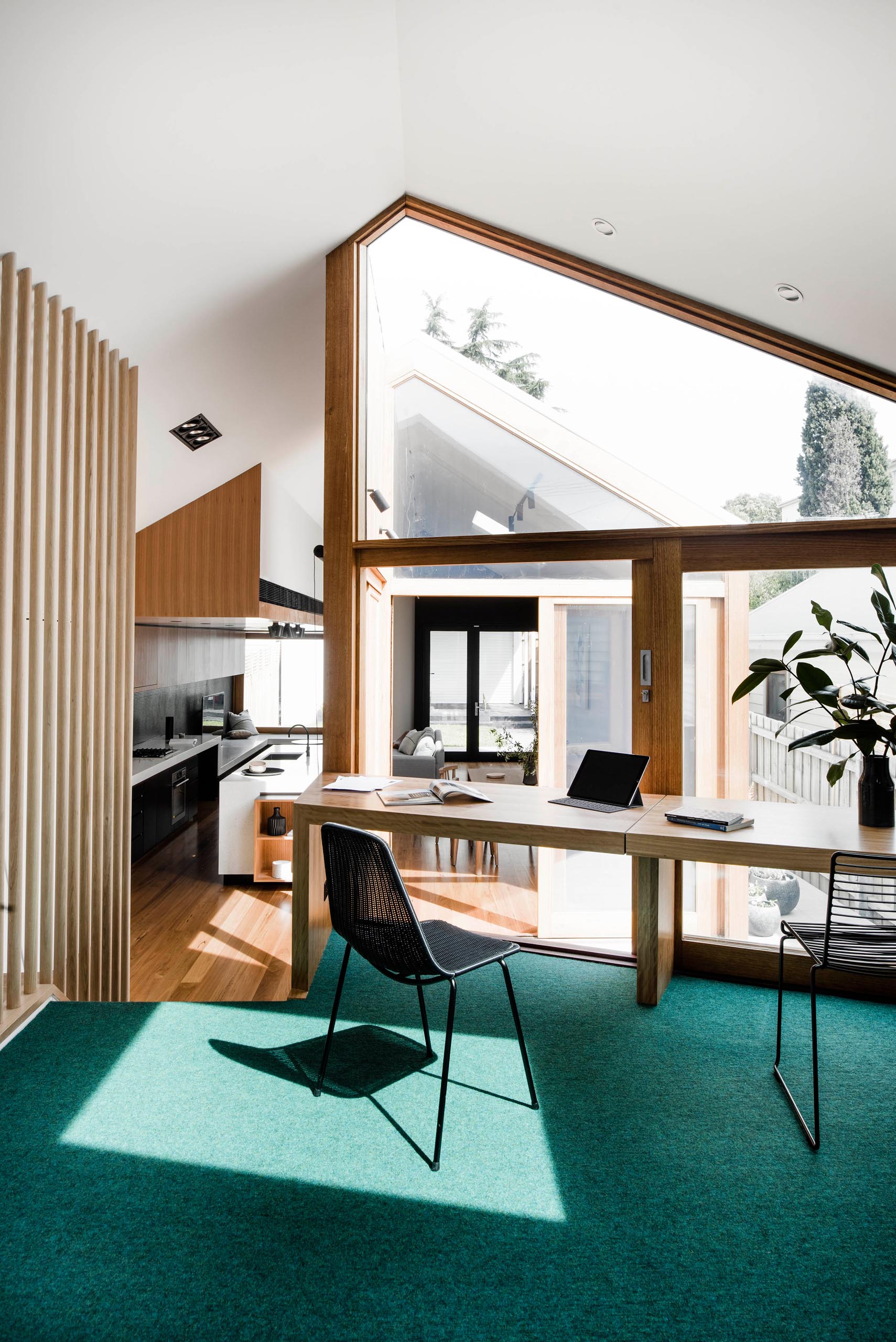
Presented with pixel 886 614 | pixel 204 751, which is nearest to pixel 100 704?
pixel 886 614

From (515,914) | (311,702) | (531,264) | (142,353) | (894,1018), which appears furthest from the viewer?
(311,702)

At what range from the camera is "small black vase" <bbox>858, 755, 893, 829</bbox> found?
8.82ft

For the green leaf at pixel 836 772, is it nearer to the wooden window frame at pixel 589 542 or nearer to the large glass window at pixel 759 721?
the large glass window at pixel 759 721

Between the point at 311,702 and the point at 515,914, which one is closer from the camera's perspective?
the point at 515,914

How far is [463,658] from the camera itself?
10648 mm

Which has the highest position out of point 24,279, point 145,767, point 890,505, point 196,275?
point 196,275

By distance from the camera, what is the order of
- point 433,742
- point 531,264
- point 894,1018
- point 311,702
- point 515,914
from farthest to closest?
1. point 311,702
2. point 433,742
3. point 515,914
4. point 531,264
5. point 894,1018

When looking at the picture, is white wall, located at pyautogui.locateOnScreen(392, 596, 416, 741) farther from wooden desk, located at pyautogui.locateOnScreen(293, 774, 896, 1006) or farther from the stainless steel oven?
wooden desk, located at pyautogui.locateOnScreen(293, 774, 896, 1006)

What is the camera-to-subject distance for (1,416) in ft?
7.82

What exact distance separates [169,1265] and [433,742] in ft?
20.1

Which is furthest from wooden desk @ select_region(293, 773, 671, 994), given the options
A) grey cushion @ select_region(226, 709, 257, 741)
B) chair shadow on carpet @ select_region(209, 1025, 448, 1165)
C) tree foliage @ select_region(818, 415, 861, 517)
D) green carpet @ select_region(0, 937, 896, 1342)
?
A: grey cushion @ select_region(226, 709, 257, 741)

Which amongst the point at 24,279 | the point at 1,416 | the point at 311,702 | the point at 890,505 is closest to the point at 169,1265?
the point at 1,416

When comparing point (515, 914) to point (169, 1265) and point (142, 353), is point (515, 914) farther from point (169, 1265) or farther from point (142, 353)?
point (142, 353)

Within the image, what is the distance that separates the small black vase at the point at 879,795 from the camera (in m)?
2.69
